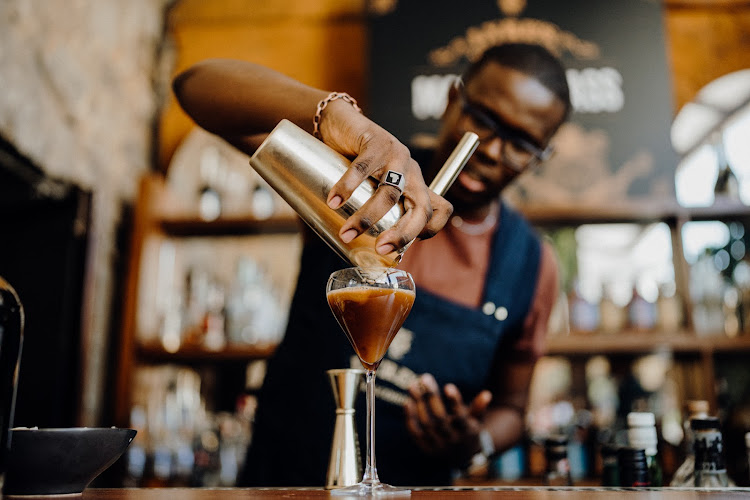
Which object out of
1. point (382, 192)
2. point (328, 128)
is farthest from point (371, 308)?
point (328, 128)

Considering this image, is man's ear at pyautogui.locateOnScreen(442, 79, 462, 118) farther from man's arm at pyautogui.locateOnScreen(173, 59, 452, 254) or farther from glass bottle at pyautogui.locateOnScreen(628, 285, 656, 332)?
glass bottle at pyautogui.locateOnScreen(628, 285, 656, 332)

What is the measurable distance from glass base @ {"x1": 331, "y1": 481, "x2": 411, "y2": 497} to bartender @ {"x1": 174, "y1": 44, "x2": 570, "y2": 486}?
0.32 m

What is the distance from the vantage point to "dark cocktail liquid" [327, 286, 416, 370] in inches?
34.7

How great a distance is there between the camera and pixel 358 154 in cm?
89

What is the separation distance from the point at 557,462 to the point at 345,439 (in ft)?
1.42

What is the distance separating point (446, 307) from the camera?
5.19 feet

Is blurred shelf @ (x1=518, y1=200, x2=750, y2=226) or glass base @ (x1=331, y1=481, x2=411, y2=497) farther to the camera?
blurred shelf @ (x1=518, y1=200, x2=750, y2=226)

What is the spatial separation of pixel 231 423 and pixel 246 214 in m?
0.91

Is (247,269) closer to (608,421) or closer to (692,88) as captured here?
(608,421)

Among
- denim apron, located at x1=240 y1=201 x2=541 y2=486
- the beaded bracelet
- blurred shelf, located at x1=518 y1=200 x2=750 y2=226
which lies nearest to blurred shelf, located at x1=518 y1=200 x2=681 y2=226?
blurred shelf, located at x1=518 y1=200 x2=750 y2=226

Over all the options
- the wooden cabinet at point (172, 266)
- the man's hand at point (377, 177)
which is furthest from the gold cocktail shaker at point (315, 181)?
the wooden cabinet at point (172, 266)

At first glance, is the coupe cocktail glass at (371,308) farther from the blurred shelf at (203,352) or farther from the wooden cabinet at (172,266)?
the blurred shelf at (203,352)

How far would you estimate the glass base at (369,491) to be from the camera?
0.78m

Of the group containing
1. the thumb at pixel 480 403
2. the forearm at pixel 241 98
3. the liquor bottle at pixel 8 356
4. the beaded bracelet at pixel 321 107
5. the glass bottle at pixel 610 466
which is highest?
the forearm at pixel 241 98
